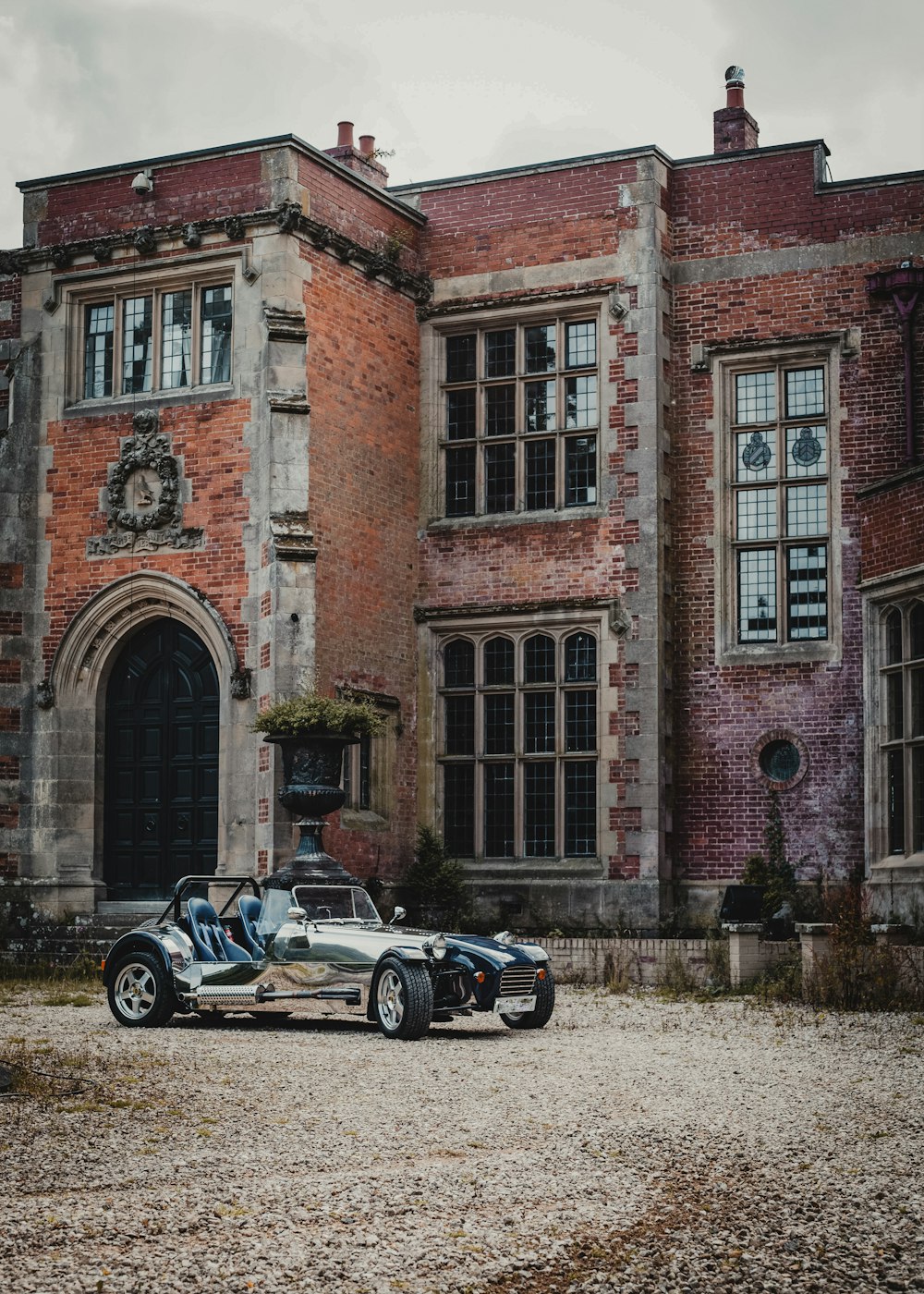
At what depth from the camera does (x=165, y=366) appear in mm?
19750

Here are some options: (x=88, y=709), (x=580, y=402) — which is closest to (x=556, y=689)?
(x=580, y=402)

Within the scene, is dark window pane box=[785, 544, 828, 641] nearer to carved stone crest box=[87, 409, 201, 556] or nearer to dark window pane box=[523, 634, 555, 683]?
dark window pane box=[523, 634, 555, 683]

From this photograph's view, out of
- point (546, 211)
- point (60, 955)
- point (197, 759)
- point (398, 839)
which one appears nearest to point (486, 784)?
point (398, 839)

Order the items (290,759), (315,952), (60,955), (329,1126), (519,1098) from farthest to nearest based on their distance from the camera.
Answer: (60,955) < (290,759) < (315,952) < (519,1098) < (329,1126)

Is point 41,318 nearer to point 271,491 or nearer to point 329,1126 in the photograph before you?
point 271,491

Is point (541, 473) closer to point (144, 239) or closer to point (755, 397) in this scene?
point (755, 397)

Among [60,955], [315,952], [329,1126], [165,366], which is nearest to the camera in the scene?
[329,1126]

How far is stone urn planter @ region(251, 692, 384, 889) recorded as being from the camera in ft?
54.1

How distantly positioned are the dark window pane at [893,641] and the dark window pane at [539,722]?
13.4ft

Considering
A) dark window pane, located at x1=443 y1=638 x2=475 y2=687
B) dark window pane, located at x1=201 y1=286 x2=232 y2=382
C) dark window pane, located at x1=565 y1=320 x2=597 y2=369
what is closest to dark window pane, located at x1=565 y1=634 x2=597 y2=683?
dark window pane, located at x1=443 y1=638 x2=475 y2=687

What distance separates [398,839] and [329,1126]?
39.6 feet

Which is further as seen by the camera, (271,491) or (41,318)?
(41,318)

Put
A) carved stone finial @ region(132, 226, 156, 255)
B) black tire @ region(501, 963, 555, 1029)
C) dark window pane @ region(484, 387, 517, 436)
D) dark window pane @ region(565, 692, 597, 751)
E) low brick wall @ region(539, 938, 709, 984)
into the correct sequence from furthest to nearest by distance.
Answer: dark window pane @ region(484, 387, 517, 436) < dark window pane @ region(565, 692, 597, 751) < carved stone finial @ region(132, 226, 156, 255) < low brick wall @ region(539, 938, 709, 984) < black tire @ region(501, 963, 555, 1029)

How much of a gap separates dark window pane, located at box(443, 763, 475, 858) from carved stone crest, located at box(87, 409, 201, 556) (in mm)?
4209
